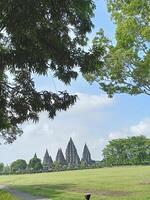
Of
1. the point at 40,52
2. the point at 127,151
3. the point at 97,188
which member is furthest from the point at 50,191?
the point at 127,151

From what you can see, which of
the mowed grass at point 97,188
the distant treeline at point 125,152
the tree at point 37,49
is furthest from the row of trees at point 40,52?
the distant treeline at point 125,152

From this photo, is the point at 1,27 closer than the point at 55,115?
Yes

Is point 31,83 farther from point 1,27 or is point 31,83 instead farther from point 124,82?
point 124,82

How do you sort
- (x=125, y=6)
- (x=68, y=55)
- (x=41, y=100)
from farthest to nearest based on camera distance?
(x=125, y=6)
(x=41, y=100)
(x=68, y=55)

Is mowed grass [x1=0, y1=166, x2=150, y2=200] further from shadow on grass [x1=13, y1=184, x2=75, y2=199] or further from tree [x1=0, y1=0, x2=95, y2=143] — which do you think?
→ tree [x1=0, y1=0, x2=95, y2=143]

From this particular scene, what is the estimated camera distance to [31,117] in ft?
40.7

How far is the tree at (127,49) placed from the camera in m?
29.8

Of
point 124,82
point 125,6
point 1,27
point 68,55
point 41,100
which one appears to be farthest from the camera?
point 124,82

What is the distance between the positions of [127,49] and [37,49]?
22802 millimetres

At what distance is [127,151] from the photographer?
189750 millimetres

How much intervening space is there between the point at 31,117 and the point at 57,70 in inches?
69.2

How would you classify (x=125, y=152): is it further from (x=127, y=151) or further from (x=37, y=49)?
(x=37, y=49)

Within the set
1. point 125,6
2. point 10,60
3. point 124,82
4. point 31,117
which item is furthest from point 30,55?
point 124,82

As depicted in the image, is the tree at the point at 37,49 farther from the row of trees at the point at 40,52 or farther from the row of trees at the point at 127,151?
the row of trees at the point at 127,151
